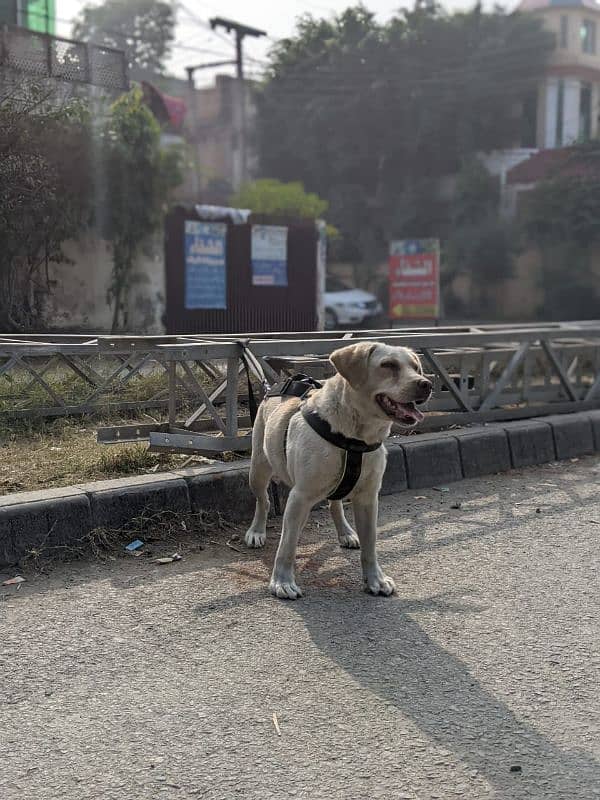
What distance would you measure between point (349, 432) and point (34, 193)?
9362mm

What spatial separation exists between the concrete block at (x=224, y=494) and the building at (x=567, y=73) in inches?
1421

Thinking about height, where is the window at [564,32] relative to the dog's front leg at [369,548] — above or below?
above

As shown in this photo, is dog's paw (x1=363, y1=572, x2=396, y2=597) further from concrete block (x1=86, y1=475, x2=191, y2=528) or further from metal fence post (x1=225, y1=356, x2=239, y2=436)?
metal fence post (x1=225, y1=356, x2=239, y2=436)

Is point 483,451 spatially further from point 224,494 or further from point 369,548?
point 369,548

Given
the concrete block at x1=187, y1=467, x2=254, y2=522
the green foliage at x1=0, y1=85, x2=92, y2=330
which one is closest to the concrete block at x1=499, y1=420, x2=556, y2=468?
the concrete block at x1=187, y1=467, x2=254, y2=522

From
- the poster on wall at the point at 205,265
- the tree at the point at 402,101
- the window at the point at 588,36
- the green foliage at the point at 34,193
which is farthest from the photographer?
the window at the point at 588,36

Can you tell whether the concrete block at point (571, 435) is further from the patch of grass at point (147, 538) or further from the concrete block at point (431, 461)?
the patch of grass at point (147, 538)

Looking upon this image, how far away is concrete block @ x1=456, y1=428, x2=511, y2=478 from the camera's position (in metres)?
6.58

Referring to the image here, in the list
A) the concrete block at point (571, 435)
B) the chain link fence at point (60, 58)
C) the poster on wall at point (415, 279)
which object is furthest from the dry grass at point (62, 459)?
the poster on wall at point (415, 279)

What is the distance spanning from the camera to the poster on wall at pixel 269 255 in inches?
702

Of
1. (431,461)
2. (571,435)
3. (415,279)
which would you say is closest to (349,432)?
(431,461)

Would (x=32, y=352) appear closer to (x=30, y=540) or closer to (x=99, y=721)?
(x=30, y=540)

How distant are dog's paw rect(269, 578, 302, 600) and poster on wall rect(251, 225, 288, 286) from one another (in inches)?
553

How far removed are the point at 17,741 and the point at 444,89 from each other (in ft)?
125
